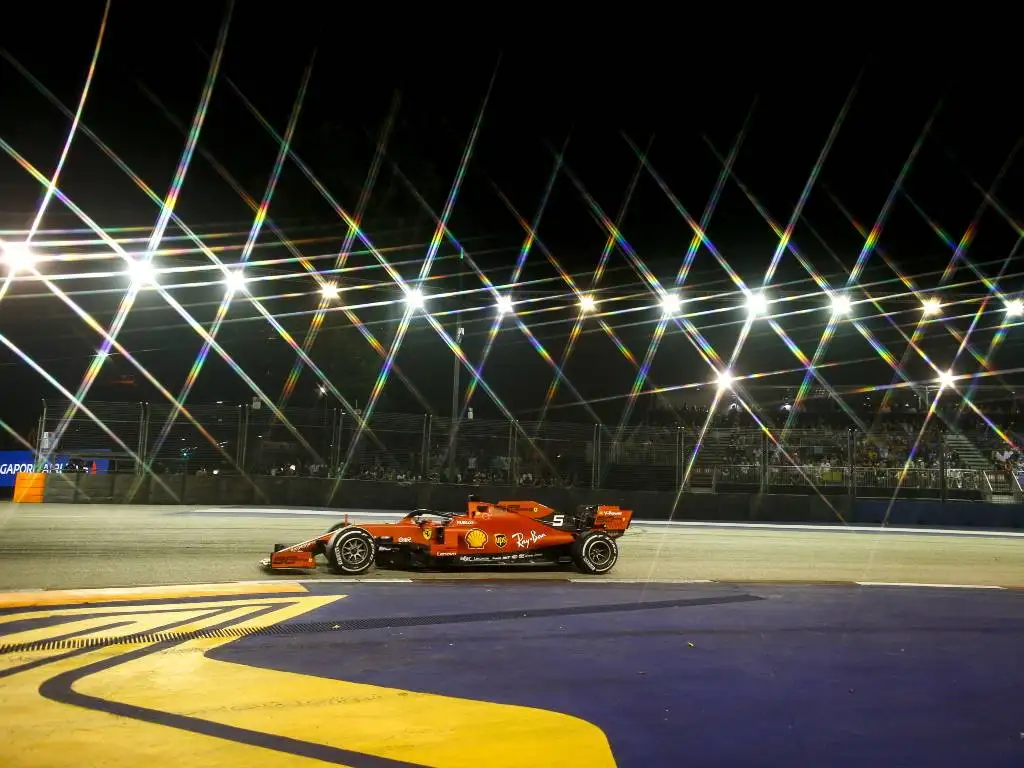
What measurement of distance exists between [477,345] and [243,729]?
29.6 metres

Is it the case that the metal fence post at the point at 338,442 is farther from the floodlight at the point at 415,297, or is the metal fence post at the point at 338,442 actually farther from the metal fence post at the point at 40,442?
the metal fence post at the point at 40,442

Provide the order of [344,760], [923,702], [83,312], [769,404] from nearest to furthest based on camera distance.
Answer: [344,760] → [923,702] → [83,312] → [769,404]

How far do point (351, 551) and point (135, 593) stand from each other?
247 cm

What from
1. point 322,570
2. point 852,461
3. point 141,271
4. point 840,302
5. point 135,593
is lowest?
point 135,593

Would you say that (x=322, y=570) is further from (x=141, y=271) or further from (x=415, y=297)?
(x=141, y=271)

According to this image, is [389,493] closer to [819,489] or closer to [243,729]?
[819,489]

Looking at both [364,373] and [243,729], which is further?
[364,373]

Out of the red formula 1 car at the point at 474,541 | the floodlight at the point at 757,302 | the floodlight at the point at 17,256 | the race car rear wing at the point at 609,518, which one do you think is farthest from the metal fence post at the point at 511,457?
the floodlight at the point at 17,256

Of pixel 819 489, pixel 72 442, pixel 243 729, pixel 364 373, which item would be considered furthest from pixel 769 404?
pixel 243 729

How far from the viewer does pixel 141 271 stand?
72.2 feet

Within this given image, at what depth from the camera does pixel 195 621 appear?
6.43m

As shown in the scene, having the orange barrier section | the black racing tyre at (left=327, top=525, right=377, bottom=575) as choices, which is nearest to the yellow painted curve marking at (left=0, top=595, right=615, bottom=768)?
the black racing tyre at (left=327, top=525, right=377, bottom=575)

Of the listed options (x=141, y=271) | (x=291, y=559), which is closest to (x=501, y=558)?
(x=291, y=559)

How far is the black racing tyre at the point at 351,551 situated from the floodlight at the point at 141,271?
15.6 meters
